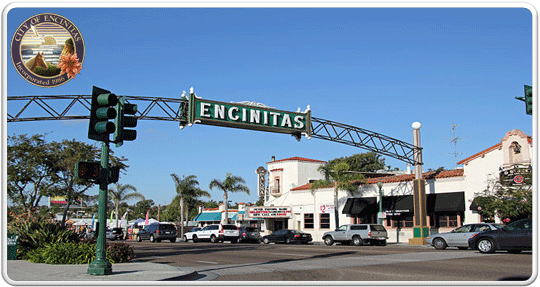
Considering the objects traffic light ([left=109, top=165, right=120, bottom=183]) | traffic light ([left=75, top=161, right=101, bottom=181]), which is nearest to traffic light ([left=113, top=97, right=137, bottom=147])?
traffic light ([left=109, top=165, right=120, bottom=183])

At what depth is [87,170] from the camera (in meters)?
11.7

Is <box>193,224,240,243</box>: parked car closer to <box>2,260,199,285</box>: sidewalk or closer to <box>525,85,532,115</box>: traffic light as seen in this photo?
<box>2,260,199,285</box>: sidewalk

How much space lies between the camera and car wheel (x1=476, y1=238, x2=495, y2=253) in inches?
810

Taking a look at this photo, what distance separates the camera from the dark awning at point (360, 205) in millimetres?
40188

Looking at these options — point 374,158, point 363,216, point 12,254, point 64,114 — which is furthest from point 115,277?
point 374,158

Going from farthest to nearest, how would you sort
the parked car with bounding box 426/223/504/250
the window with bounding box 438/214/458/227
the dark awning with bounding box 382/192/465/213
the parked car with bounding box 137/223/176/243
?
the parked car with bounding box 137/223/176/243, the window with bounding box 438/214/458/227, the dark awning with bounding box 382/192/465/213, the parked car with bounding box 426/223/504/250

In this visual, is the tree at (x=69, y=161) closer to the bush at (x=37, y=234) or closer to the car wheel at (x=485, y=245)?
the bush at (x=37, y=234)

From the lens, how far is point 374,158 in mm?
72250

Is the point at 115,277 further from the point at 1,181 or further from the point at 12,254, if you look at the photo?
the point at 12,254

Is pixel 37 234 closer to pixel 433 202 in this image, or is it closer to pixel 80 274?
pixel 80 274

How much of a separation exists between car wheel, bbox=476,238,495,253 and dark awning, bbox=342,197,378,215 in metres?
18.8

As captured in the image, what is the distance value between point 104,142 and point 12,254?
340 inches

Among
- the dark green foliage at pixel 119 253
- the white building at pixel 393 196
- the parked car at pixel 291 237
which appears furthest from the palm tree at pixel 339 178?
the dark green foliage at pixel 119 253

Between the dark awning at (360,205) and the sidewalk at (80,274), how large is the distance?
27.9 metres
